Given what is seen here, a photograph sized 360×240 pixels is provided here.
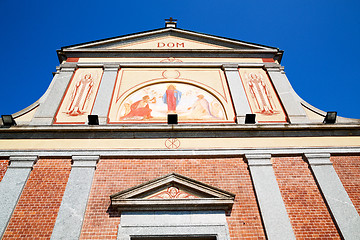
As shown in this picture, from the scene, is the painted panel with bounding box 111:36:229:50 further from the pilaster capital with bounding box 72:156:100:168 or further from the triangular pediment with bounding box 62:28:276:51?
the pilaster capital with bounding box 72:156:100:168

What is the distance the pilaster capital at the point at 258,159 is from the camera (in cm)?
737

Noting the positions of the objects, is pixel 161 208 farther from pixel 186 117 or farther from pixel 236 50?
pixel 236 50

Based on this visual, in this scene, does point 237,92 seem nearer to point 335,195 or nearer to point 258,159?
point 258,159

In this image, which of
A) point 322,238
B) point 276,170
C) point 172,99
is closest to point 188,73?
point 172,99

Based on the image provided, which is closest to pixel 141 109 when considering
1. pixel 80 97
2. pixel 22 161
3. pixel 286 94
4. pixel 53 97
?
pixel 80 97

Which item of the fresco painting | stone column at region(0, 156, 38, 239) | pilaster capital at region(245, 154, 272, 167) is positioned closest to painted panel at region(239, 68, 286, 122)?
the fresco painting

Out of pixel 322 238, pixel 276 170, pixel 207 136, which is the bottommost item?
pixel 322 238

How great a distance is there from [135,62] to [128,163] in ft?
15.9

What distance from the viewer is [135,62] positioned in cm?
1077

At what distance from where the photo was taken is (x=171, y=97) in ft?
31.2

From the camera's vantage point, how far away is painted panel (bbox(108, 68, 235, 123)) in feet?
28.9

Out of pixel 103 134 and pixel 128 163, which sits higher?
pixel 103 134

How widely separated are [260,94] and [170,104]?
3176mm

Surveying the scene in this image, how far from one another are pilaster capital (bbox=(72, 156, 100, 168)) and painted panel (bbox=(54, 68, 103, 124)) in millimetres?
1468
